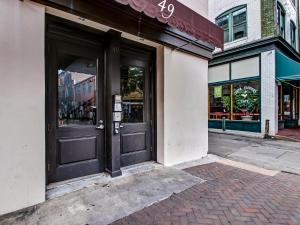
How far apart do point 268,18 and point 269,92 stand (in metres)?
3.43

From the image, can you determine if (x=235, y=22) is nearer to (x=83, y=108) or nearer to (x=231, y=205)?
(x=83, y=108)

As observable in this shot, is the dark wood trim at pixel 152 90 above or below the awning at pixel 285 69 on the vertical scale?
below

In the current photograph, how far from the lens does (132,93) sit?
4.79 metres

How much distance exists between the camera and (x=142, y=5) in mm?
3035

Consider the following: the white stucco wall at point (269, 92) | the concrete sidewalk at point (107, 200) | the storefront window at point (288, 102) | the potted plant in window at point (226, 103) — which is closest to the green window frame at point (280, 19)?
the white stucco wall at point (269, 92)

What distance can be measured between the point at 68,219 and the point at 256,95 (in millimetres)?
9781

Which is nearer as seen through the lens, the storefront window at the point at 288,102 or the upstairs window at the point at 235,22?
the upstairs window at the point at 235,22

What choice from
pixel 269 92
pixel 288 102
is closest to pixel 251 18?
pixel 269 92

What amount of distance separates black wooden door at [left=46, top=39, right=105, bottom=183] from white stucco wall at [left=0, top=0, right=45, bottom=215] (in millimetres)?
415

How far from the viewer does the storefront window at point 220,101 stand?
1123 centimetres

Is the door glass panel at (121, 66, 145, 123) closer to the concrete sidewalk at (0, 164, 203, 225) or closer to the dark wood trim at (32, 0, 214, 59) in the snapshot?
the dark wood trim at (32, 0, 214, 59)

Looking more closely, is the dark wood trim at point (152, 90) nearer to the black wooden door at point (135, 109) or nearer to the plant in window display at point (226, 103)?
the black wooden door at point (135, 109)

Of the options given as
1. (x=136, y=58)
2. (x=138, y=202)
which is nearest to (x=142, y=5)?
(x=136, y=58)

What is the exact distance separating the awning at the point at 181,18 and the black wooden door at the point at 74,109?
4.81ft
